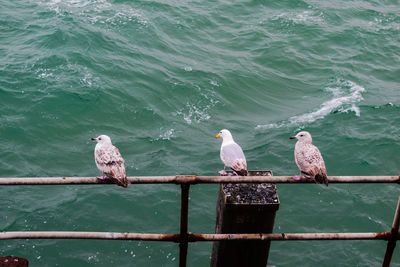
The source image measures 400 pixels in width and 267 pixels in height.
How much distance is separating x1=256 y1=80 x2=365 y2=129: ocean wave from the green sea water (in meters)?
0.07

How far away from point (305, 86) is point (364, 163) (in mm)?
5177

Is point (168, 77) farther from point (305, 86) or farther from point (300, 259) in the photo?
point (300, 259)

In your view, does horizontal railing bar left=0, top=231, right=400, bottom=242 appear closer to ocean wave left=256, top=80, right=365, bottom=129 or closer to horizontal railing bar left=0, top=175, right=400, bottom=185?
horizontal railing bar left=0, top=175, right=400, bottom=185

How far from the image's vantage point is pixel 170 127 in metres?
13.8

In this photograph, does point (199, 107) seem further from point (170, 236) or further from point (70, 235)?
point (70, 235)

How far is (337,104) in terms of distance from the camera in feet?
49.9

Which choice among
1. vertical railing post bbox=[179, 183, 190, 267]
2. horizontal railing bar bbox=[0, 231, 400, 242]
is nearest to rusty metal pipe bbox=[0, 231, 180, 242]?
horizontal railing bar bbox=[0, 231, 400, 242]

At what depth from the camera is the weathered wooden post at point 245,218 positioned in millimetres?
4121

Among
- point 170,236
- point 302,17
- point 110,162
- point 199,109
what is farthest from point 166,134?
point 302,17

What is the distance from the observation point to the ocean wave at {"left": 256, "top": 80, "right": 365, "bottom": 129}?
46.3 feet

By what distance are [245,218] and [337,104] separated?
1200cm

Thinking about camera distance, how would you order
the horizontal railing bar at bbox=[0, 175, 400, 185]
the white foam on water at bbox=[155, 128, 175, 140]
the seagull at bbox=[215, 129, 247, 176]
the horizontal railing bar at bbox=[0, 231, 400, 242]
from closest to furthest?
the horizontal railing bar at bbox=[0, 175, 400, 185], the horizontal railing bar at bbox=[0, 231, 400, 242], the seagull at bbox=[215, 129, 247, 176], the white foam on water at bbox=[155, 128, 175, 140]

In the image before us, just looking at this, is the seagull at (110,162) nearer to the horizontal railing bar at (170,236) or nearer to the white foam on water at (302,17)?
the horizontal railing bar at (170,236)

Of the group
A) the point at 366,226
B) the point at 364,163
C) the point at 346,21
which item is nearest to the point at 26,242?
the point at 366,226
